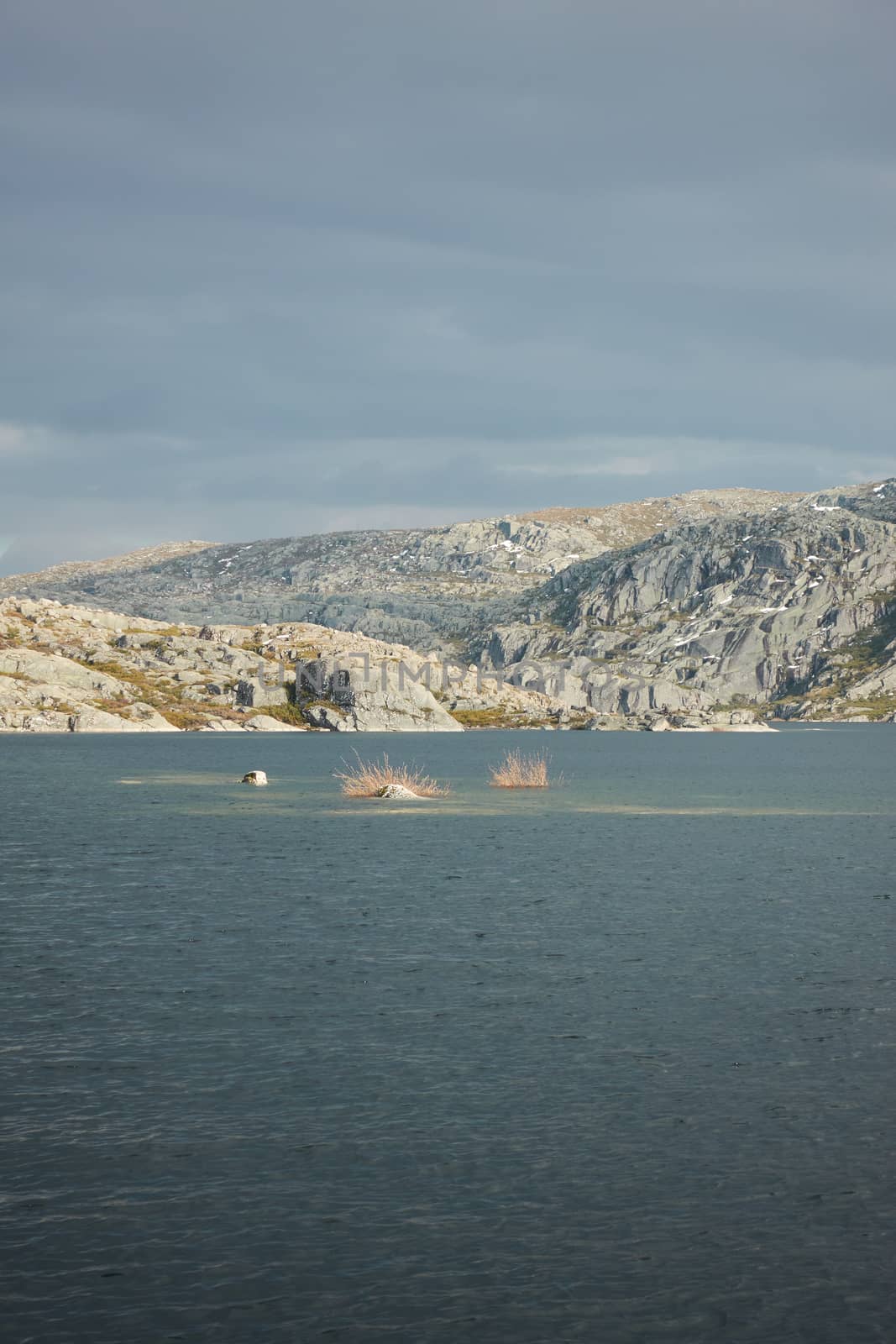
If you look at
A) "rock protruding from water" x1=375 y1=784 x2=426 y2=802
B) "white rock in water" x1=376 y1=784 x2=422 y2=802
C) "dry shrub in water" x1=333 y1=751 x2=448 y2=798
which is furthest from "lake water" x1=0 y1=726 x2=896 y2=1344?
"dry shrub in water" x1=333 y1=751 x2=448 y2=798

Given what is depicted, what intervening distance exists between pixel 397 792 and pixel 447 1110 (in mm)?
75621

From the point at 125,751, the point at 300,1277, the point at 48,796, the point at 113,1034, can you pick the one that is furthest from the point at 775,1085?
the point at 125,751

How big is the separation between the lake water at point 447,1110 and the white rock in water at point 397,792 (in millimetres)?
44343

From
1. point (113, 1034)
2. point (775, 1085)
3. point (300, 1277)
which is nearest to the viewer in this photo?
point (300, 1277)

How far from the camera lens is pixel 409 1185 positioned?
1864 centimetres

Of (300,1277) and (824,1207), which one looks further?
(824,1207)

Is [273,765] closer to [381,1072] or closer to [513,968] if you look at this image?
[513,968]

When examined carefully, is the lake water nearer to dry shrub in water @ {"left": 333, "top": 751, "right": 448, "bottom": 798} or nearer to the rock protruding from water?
the rock protruding from water

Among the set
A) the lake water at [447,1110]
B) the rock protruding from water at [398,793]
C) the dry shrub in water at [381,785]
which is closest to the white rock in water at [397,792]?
the rock protruding from water at [398,793]

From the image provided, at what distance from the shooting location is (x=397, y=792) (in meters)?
97.5

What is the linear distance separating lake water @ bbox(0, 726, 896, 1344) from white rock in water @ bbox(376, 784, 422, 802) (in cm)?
4434

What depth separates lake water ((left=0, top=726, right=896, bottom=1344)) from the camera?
Answer: 1529 cm

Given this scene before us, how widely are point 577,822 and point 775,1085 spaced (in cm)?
5695

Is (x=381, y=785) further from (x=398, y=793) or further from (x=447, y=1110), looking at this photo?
(x=447, y=1110)
